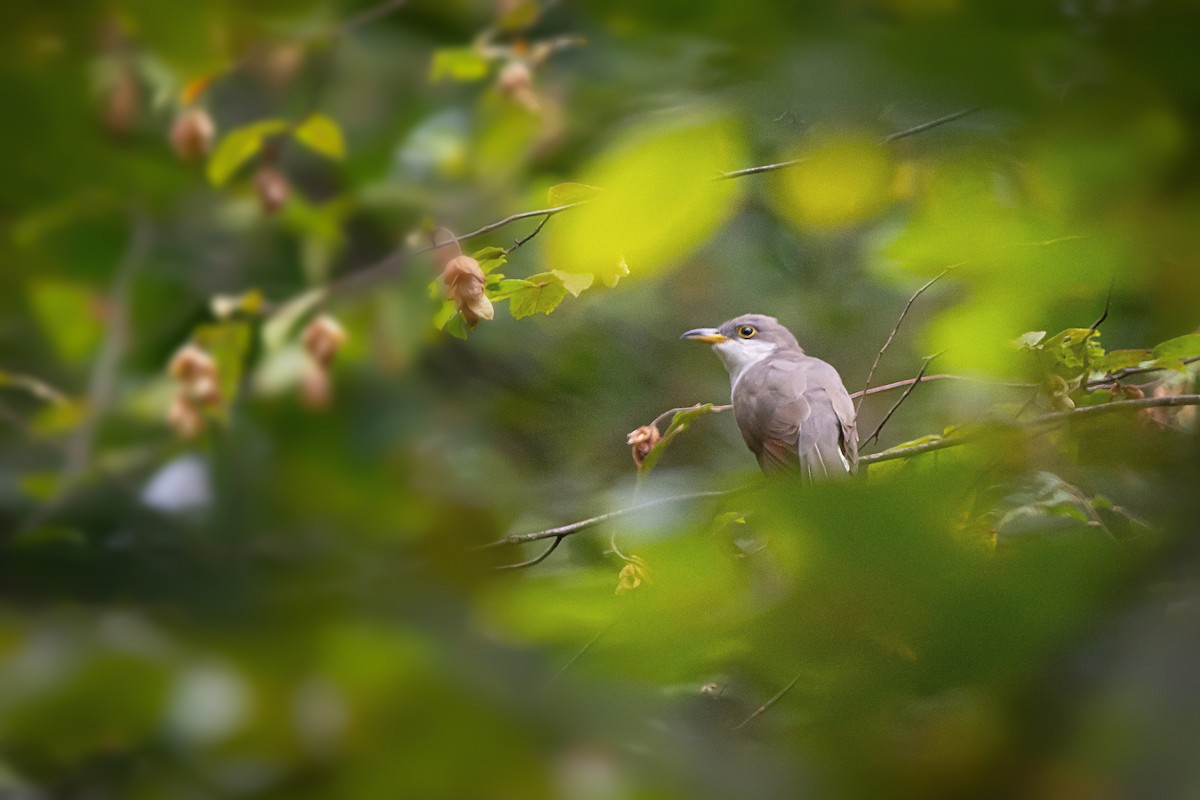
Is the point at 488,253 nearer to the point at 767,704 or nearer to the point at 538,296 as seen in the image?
the point at 538,296

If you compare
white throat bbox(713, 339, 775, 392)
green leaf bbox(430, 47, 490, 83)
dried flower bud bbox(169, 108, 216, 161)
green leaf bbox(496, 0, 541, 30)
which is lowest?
white throat bbox(713, 339, 775, 392)

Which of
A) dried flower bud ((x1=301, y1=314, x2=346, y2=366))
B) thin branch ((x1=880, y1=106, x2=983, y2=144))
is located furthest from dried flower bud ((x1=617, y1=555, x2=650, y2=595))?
dried flower bud ((x1=301, y1=314, x2=346, y2=366))

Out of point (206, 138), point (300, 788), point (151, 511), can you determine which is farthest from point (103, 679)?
point (206, 138)

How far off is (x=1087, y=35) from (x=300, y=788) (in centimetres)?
17

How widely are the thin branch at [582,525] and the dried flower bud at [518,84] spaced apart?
0.19 metres

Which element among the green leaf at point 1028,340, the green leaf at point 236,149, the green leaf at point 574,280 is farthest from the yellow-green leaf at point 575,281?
the green leaf at point 236,149

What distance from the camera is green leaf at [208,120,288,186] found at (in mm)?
399

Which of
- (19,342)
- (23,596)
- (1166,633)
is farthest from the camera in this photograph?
(19,342)

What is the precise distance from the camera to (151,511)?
0.31m

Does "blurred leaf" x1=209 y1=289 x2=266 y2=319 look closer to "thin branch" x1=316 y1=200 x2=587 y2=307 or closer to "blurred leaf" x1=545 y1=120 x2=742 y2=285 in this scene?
"thin branch" x1=316 y1=200 x2=587 y2=307

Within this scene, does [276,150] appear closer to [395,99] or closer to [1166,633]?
[395,99]

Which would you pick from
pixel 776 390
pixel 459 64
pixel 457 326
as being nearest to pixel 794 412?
pixel 776 390

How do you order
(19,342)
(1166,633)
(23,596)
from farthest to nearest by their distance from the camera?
1. (19,342)
2. (23,596)
3. (1166,633)

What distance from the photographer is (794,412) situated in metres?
0.29
